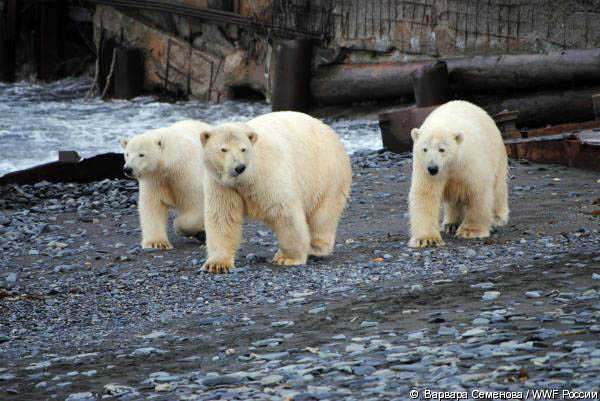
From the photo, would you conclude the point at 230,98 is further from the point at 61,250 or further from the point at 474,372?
the point at 474,372

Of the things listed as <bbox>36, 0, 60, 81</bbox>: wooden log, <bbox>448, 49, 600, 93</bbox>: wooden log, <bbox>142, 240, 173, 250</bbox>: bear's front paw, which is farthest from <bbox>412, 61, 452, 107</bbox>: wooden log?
<bbox>36, 0, 60, 81</bbox>: wooden log

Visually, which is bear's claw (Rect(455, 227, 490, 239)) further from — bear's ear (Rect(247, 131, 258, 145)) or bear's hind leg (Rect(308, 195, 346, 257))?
bear's ear (Rect(247, 131, 258, 145))

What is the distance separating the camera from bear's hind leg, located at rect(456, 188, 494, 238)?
7762 mm

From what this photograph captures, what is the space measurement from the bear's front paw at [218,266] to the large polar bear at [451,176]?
4.65 feet

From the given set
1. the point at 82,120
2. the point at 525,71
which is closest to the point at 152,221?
the point at 525,71

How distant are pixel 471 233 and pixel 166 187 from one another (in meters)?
2.46

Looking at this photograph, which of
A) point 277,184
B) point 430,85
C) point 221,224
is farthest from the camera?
point 430,85

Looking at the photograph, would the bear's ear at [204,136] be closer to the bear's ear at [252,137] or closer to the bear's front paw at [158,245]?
the bear's ear at [252,137]

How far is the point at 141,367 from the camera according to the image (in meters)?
5.17

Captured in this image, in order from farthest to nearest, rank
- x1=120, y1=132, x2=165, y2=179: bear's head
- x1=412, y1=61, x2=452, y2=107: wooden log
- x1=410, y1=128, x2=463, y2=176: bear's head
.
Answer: x1=412, y1=61, x2=452, y2=107: wooden log → x1=120, y1=132, x2=165, y2=179: bear's head → x1=410, y1=128, x2=463, y2=176: bear's head

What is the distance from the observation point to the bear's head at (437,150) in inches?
290

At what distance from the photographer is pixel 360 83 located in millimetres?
17203

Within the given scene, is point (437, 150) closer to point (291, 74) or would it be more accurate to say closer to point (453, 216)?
point (453, 216)

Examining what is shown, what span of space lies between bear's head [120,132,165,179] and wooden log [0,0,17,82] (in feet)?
49.9
